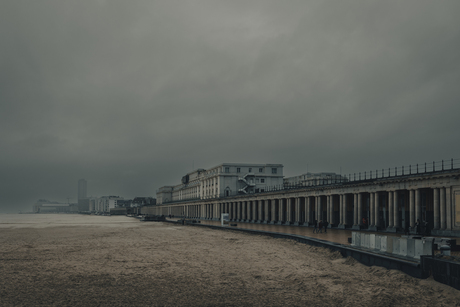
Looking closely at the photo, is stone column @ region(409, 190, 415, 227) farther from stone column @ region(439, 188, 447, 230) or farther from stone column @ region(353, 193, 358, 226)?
stone column @ region(353, 193, 358, 226)

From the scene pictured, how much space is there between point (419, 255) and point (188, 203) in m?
139

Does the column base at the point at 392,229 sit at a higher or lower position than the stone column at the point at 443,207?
lower

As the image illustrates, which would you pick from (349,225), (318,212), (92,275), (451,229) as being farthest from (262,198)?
(92,275)

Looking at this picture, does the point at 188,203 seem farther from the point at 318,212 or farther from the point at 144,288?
the point at 144,288

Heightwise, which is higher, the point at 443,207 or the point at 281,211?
the point at 443,207

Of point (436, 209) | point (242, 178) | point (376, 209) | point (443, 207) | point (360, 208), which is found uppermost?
point (242, 178)

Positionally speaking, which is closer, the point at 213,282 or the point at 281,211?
the point at 213,282

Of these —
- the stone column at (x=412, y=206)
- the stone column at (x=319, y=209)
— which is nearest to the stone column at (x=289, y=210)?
the stone column at (x=319, y=209)

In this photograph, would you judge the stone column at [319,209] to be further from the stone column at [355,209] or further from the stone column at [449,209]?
the stone column at [449,209]

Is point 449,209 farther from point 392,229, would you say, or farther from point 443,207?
point 392,229

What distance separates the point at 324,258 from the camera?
26.6 meters

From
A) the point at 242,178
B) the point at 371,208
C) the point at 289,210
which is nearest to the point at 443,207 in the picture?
Answer: the point at 371,208

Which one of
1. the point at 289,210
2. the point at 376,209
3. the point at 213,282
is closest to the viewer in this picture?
the point at 213,282

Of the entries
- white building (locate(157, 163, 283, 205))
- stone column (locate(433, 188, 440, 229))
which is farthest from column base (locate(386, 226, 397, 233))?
white building (locate(157, 163, 283, 205))
